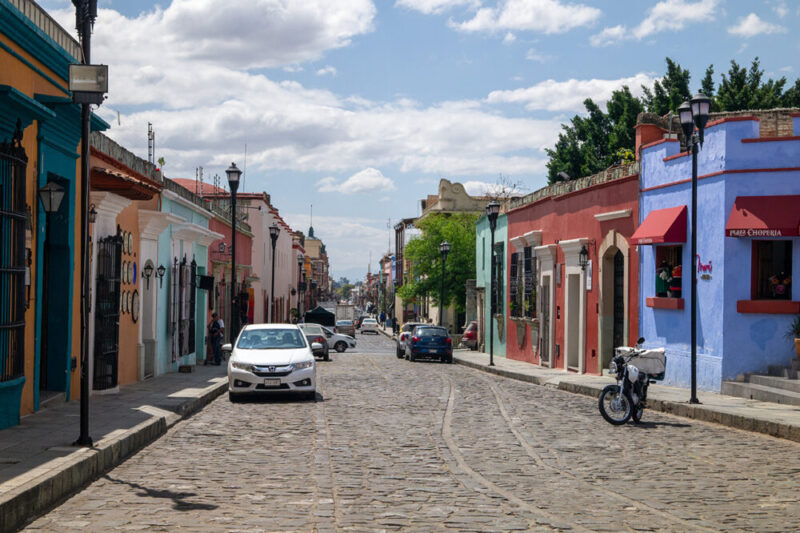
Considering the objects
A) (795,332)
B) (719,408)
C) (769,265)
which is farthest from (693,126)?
(719,408)

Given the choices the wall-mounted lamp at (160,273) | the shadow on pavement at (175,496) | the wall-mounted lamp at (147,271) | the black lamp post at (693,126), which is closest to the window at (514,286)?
the wall-mounted lamp at (160,273)

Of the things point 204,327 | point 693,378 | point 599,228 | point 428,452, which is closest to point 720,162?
point 693,378

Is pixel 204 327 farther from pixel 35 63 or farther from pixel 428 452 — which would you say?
pixel 428 452

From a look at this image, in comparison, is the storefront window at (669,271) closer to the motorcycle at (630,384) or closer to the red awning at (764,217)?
the red awning at (764,217)

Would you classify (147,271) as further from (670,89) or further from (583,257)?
(670,89)

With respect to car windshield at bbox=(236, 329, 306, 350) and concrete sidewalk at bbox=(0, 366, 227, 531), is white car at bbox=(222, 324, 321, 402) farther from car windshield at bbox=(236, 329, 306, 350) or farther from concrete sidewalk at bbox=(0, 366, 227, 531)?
concrete sidewalk at bbox=(0, 366, 227, 531)

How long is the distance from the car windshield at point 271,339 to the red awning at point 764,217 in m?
9.04

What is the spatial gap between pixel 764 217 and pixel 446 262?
143ft

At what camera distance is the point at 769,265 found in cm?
1894

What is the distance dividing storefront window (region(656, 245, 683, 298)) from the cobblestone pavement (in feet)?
20.0

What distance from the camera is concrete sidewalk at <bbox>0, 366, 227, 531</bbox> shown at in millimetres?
7488

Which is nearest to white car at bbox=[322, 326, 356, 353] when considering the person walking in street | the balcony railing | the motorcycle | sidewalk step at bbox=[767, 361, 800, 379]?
the person walking in street

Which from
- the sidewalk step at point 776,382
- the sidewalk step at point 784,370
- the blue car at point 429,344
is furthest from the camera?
the blue car at point 429,344

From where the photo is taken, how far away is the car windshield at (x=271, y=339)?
60.1ft
